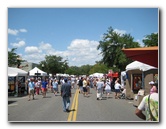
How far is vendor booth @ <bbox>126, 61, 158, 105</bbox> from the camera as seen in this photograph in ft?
42.7

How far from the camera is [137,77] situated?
15125 mm

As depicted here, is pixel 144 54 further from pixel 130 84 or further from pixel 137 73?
pixel 130 84

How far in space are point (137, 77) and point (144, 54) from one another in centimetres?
754

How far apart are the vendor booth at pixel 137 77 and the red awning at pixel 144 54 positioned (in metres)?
4.62

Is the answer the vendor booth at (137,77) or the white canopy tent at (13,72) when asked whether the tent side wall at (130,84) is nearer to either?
the vendor booth at (137,77)

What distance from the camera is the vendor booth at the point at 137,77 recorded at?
13024mm

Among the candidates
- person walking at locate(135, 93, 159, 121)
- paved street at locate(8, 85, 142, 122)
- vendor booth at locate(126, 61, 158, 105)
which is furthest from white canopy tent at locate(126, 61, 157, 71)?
person walking at locate(135, 93, 159, 121)

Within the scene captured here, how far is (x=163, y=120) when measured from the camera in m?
7.86

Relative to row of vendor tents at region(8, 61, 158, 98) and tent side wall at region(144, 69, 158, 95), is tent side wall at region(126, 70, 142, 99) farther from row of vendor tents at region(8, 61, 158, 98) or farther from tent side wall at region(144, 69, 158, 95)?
tent side wall at region(144, 69, 158, 95)

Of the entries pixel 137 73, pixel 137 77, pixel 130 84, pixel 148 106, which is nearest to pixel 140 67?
pixel 137 73

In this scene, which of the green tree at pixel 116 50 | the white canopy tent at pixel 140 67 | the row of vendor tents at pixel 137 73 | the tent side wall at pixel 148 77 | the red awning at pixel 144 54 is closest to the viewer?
the red awning at pixel 144 54

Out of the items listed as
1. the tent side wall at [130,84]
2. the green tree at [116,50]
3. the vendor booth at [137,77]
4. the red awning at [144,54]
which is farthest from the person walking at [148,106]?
the green tree at [116,50]
